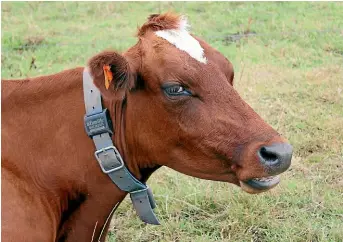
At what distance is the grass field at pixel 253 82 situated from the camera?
4.23 metres

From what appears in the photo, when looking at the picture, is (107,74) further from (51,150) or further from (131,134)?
(51,150)

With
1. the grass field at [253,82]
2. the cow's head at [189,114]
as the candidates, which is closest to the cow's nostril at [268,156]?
the cow's head at [189,114]

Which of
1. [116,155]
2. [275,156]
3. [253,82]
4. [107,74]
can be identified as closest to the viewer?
[275,156]

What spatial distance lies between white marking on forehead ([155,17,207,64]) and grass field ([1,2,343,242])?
1557mm

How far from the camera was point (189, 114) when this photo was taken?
289 centimetres

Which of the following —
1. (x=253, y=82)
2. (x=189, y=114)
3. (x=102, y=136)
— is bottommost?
(x=253, y=82)

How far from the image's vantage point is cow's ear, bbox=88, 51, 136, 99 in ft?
9.29

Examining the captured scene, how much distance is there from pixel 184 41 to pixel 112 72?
0.41m

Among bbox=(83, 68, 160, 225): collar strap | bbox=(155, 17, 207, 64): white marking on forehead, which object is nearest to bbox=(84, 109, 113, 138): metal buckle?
bbox=(83, 68, 160, 225): collar strap

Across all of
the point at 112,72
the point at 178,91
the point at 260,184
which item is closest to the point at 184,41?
the point at 178,91

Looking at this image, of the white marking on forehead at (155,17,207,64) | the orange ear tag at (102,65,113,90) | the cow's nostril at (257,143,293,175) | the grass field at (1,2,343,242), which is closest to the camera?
the cow's nostril at (257,143,293,175)

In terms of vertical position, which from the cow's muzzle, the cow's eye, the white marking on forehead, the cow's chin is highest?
the white marking on forehead

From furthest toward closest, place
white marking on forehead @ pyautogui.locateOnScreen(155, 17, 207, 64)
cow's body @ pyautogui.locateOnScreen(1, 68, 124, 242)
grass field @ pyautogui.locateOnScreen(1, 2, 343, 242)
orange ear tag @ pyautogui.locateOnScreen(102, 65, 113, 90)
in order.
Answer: grass field @ pyautogui.locateOnScreen(1, 2, 343, 242), cow's body @ pyautogui.locateOnScreen(1, 68, 124, 242), white marking on forehead @ pyautogui.locateOnScreen(155, 17, 207, 64), orange ear tag @ pyautogui.locateOnScreen(102, 65, 113, 90)

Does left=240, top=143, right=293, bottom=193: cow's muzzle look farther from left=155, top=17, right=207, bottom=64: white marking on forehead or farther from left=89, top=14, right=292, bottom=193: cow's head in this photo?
left=155, top=17, right=207, bottom=64: white marking on forehead
